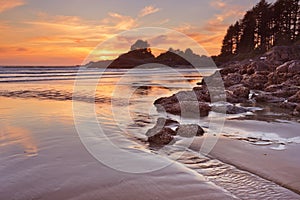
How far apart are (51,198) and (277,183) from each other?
259cm

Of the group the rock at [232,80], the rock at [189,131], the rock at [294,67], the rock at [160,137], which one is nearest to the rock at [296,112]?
the rock at [189,131]

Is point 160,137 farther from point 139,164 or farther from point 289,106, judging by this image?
point 289,106

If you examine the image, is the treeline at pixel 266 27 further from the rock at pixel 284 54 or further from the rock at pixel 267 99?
the rock at pixel 267 99

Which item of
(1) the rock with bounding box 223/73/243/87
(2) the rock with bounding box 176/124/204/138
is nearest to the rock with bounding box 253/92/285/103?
(1) the rock with bounding box 223/73/243/87

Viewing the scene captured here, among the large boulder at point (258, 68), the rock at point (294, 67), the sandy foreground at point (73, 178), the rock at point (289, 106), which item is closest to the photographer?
the sandy foreground at point (73, 178)

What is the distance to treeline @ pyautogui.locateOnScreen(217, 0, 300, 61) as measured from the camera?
47.8 meters

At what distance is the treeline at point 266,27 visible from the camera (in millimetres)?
47794

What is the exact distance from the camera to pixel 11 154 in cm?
414

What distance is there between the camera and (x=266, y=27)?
55.0m

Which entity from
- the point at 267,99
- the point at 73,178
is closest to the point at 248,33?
the point at 267,99

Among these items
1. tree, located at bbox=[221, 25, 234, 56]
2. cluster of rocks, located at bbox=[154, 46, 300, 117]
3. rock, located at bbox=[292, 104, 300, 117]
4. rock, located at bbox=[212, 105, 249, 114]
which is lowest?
rock, located at bbox=[292, 104, 300, 117]

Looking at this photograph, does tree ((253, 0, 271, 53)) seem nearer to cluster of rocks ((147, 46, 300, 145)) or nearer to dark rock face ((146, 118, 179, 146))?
cluster of rocks ((147, 46, 300, 145))

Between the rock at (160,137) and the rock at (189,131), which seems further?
the rock at (189,131)

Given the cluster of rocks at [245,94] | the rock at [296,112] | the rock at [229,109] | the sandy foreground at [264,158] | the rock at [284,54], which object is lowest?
the sandy foreground at [264,158]
